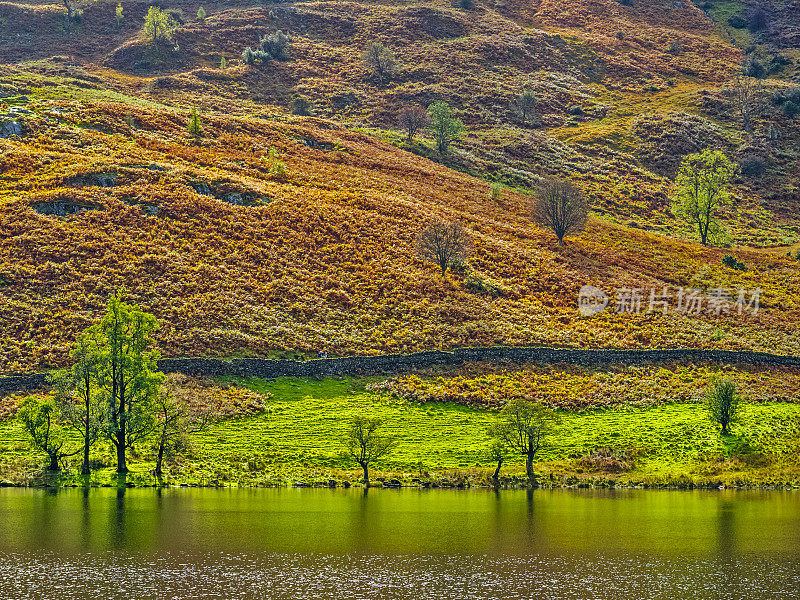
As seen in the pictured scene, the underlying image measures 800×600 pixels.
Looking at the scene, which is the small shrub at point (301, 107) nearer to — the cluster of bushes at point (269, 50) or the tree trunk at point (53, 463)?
the cluster of bushes at point (269, 50)

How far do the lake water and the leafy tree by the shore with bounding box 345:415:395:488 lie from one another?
458cm

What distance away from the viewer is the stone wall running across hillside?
66.0m

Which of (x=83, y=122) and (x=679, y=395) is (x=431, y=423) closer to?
(x=679, y=395)

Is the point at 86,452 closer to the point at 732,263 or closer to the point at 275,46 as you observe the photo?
the point at 732,263

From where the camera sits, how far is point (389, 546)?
121ft

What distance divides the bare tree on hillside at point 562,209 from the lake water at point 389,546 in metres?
56.8

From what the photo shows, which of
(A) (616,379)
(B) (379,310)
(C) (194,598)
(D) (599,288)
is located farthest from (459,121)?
(C) (194,598)

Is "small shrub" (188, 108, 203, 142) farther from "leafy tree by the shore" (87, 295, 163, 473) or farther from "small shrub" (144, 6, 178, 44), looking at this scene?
"leafy tree by the shore" (87, 295, 163, 473)

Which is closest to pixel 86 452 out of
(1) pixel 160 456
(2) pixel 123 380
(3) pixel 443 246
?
(1) pixel 160 456

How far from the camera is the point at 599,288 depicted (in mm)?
89875

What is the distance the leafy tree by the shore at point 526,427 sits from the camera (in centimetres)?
5584

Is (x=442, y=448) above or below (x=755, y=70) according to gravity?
below

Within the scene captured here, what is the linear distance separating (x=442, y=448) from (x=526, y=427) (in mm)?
7308

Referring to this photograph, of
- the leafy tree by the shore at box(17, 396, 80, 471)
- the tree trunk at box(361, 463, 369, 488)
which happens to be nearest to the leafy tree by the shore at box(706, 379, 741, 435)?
the tree trunk at box(361, 463, 369, 488)
